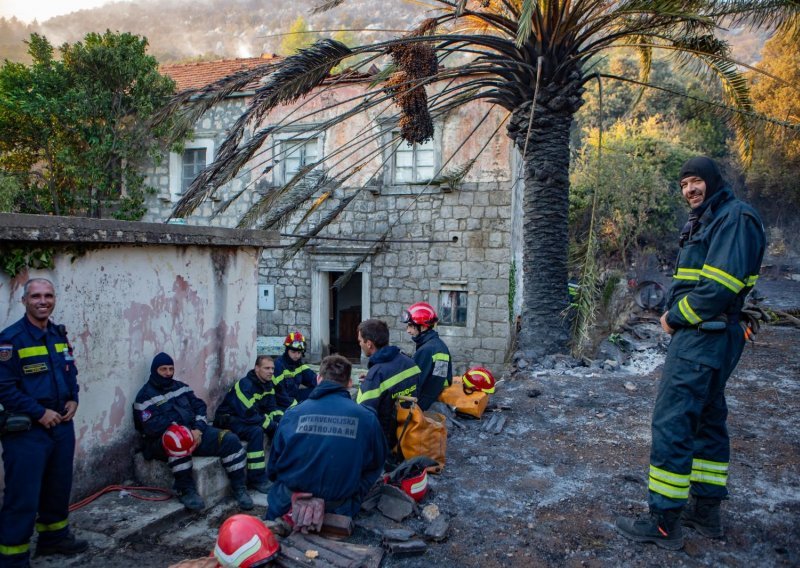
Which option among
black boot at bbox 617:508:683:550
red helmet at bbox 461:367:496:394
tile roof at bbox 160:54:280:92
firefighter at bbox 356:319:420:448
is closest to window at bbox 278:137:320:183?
tile roof at bbox 160:54:280:92

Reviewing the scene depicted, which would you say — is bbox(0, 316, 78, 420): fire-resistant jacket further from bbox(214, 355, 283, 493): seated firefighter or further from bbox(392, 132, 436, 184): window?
bbox(392, 132, 436, 184): window

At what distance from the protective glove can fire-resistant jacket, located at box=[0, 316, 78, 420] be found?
1654 millimetres

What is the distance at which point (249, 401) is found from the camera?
5578 mm

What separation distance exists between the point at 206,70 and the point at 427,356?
13404 mm

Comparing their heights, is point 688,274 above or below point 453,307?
above

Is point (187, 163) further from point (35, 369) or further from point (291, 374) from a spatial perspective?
point (35, 369)

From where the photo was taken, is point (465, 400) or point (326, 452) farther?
point (465, 400)

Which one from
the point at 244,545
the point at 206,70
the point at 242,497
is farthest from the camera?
the point at 206,70

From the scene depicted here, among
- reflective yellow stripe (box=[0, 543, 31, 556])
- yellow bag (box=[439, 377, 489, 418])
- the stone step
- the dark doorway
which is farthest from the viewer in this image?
the dark doorway

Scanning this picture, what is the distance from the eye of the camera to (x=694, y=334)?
340cm

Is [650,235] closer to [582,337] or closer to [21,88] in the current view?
[582,337]

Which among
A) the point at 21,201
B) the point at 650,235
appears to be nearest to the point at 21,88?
the point at 21,201

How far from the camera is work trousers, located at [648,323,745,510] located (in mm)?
3350

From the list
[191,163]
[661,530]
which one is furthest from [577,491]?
[191,163]
